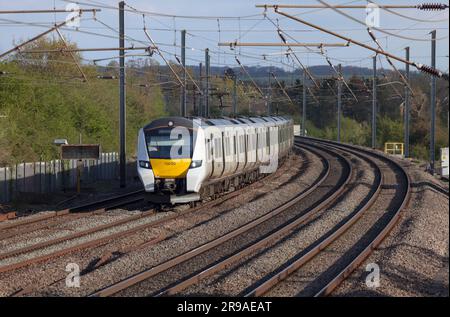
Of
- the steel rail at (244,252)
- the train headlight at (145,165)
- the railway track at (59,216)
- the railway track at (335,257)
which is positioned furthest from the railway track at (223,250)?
the railway track at (59,216)

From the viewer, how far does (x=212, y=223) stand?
60.9 feet

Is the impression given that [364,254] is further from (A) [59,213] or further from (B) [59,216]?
(A) [59,213]

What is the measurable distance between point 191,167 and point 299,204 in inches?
159

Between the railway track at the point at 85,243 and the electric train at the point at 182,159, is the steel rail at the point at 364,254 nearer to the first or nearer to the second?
the railway track at the point at 85,243

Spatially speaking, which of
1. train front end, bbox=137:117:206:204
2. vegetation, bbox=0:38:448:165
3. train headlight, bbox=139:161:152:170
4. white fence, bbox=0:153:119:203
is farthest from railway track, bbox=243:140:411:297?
white fence, bbox=0:153:119:203

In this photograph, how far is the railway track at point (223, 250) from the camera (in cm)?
1178

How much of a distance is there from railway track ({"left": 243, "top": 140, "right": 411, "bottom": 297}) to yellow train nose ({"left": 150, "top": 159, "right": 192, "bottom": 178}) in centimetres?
464

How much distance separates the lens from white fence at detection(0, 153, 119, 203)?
2455cm

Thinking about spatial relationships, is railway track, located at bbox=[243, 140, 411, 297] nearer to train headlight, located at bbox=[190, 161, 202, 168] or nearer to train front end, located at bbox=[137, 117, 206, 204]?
train headlight, located at bbox=[190, 161, 202, 168]

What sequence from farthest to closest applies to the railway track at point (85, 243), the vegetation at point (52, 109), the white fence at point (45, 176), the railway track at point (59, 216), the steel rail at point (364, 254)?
the vegetation at point (52, 109) → the white fence at point (45, 176) → the railway track at point (59, 216) → the railway track at point (85, 243) → the steel rail at point (364, 254)

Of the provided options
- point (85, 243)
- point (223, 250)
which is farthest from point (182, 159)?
point (223, 250)

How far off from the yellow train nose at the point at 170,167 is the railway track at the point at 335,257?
4641 millimetres
